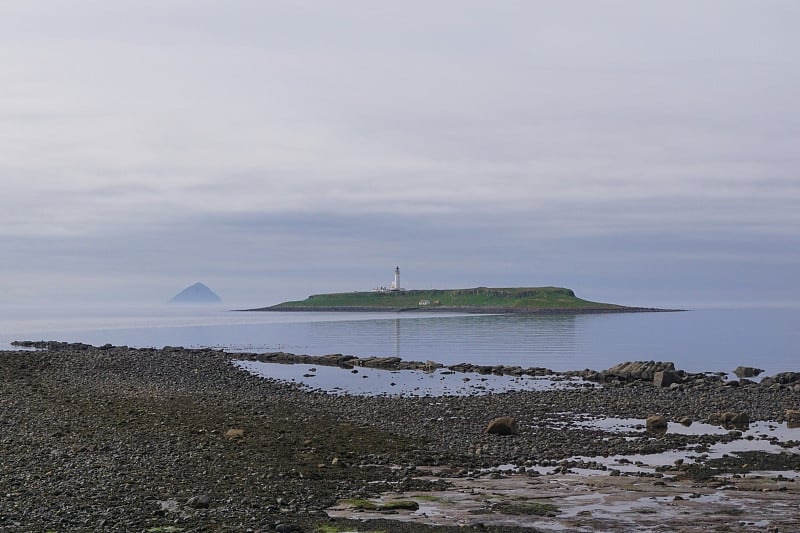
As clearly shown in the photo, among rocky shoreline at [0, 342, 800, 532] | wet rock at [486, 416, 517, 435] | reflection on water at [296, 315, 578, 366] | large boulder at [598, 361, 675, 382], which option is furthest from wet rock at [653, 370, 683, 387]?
wet rock at [486, 416, 517, 435]

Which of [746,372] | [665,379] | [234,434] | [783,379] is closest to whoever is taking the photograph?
[234,434]

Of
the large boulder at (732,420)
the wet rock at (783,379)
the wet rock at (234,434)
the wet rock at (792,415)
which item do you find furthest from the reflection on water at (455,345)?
the wet rock at (234,434)

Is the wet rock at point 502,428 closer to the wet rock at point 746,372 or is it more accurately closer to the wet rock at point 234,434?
the wet rock at point 234,434

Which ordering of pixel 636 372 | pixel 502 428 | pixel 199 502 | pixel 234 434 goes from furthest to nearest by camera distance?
1. pixel 636 372
2. pixel 502 428
3. pixel 234 434
4. pixel 199 502

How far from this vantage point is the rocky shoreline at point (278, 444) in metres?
16.8

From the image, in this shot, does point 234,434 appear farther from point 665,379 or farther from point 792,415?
point 665,379

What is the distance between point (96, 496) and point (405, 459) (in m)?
9.59

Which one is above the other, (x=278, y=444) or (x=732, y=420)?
(x=278, y=444)

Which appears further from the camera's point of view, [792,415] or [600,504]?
[792,415]

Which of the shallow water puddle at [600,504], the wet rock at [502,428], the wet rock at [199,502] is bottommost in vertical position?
the shallow water puddle at [600,504]

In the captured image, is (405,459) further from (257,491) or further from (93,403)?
(93,403)

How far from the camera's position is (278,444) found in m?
25.7

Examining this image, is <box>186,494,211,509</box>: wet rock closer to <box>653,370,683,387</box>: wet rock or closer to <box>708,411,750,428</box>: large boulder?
<box>708,411,750,428</box>: large boulder

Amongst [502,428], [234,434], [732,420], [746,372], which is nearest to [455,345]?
[746,372]
